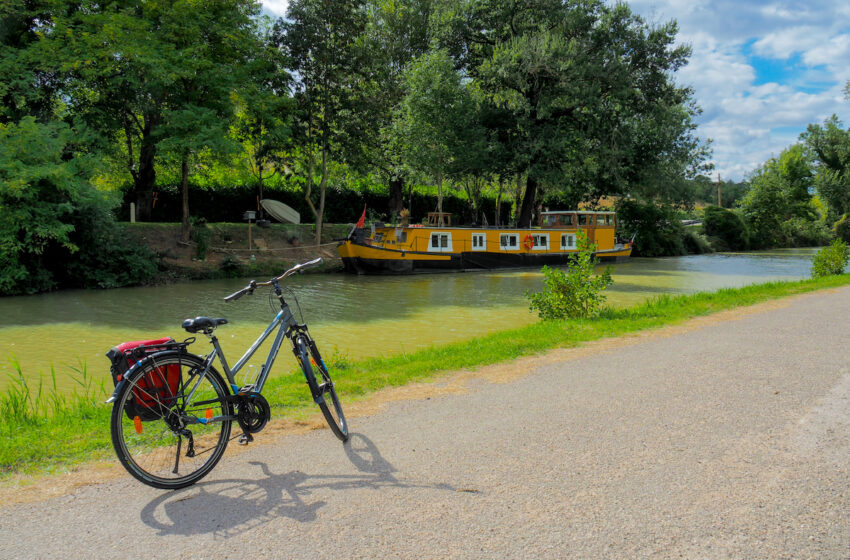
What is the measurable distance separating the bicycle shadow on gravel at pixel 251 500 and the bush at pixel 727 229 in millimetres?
51695

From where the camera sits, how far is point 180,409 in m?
3.76

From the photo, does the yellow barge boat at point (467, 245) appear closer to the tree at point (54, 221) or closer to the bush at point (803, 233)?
the tree at point (54, 221)

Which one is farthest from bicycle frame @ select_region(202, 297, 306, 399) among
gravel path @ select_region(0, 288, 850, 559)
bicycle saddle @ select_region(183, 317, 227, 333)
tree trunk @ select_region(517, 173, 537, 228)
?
tree trunk @ select_region(517, 173, 537, 228)

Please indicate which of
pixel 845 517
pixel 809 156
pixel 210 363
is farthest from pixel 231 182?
pixel 809 156

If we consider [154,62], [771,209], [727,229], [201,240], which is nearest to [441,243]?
[201,240]

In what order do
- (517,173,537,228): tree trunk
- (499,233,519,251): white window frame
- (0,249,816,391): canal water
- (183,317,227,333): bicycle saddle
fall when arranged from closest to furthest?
(183,317,227,333): bicycle saddle → (0,249,816,391): canal water → (499,233,519,251): white window frame → (517,173,537,228): tree trunk

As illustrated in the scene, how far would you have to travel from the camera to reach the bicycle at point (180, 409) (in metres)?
3.54

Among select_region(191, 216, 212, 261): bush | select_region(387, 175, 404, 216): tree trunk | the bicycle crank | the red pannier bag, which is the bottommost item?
the bicycle crank

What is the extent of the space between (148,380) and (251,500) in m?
0.96

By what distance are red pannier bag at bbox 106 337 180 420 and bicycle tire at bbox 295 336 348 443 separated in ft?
3.10

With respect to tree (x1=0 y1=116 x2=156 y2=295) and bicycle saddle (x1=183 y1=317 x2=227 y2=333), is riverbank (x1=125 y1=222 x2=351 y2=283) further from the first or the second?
bicycle saddle (x1=183 y1=317 x2=227 y2=333)

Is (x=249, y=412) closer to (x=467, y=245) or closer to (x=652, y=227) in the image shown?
(x=467, y=245)

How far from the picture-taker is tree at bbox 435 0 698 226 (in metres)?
28.1

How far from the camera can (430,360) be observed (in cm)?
733
